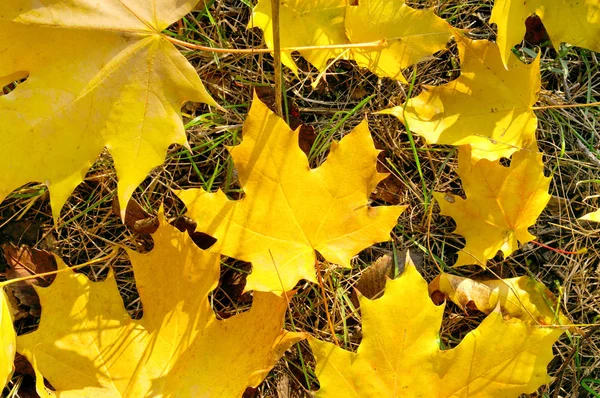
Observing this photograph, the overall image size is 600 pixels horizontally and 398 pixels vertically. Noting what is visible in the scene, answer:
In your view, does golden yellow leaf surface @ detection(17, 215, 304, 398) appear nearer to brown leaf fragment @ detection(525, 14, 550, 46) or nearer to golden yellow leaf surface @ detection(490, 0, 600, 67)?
golden yellow leaf surface @ detection(490, 0, 600, 67)

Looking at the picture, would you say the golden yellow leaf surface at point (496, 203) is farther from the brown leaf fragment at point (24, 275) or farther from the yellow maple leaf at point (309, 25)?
the brown leaf fragment at point (24, 275)

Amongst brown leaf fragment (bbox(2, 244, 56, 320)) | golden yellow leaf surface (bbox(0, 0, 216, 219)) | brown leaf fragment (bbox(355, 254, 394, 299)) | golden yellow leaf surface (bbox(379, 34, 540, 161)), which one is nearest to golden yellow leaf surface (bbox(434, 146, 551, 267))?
golden yellow leaf surface (bbox(379, 34, 540, 161))

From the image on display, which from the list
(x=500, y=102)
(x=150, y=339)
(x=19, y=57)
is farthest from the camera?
(x=500, y=102)

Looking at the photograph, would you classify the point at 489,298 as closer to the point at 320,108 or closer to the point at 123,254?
the point at 320,108

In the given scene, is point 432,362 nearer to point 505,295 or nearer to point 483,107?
point 505,295

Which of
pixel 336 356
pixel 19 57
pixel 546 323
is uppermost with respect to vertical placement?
pixel 19 57

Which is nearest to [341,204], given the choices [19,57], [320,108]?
[320,108]

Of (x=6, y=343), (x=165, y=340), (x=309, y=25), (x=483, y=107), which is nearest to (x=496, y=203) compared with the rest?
(x=483, y=107)
